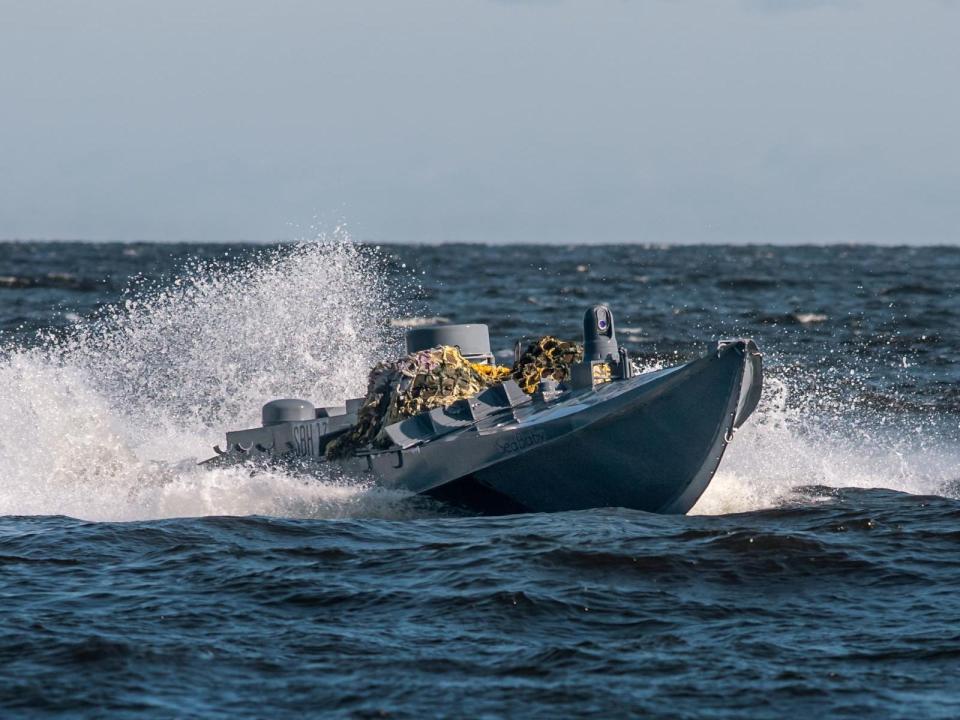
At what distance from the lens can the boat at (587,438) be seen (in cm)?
1298

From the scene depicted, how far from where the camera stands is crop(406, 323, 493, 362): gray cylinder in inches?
614

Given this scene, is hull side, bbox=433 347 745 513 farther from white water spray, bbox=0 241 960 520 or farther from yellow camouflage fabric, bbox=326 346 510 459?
yellow camouflage fabric, bbox=326 346 510 459

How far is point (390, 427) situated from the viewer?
13961 mm

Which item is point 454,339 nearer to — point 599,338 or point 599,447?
point 599,338

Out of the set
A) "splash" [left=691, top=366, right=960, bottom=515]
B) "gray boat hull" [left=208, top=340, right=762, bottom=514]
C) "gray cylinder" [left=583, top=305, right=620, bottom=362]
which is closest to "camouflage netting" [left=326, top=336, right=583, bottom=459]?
"gray boat hull" [left=208, top=340, right=762, bottom=514]

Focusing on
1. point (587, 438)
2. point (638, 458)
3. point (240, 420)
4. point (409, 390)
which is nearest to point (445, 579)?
point (587, 438)

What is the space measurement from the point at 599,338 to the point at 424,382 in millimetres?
1813

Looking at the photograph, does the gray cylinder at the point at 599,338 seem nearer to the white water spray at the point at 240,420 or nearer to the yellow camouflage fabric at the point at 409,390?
the yellow camouflage fabric at the point at 409,390

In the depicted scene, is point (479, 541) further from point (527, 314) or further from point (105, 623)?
point (527, 314)

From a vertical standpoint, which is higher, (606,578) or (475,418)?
(475,418)

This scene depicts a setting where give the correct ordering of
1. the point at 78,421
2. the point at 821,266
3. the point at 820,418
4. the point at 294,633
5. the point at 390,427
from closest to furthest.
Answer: the point at 294,633, the point at 390,427, the point at 78,421, the point at 820,418, the point at 821,266

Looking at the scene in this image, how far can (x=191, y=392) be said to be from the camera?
78.6 feet

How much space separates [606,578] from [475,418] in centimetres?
356

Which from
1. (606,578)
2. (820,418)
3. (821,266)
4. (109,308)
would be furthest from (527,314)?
(821,266)
